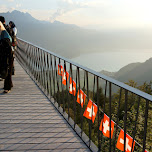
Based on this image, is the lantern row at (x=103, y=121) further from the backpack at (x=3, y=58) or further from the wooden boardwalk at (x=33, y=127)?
the backpack at (x=3, y=58)

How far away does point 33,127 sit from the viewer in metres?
2.92

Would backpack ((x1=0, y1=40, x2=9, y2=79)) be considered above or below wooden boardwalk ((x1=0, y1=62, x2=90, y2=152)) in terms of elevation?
above

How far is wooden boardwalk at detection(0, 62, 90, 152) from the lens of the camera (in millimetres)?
2438


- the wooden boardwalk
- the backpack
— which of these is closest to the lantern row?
the wooden boardwalk

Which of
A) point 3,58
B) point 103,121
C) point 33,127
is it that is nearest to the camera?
point 103,121

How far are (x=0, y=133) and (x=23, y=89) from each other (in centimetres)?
229

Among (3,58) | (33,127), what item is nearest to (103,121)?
(33,127)

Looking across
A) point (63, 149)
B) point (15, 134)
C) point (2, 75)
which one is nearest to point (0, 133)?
point (15, 134)

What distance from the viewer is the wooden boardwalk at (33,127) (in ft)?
8.00

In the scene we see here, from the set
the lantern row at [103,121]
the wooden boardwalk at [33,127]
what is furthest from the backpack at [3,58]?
the lantern row at [103,121]

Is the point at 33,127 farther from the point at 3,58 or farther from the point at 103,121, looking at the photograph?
the point at 3,58

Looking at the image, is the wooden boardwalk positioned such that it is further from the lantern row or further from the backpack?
the backpack

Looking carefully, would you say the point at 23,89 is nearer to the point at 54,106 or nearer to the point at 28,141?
the point at 54,106

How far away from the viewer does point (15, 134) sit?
2.72 metres
